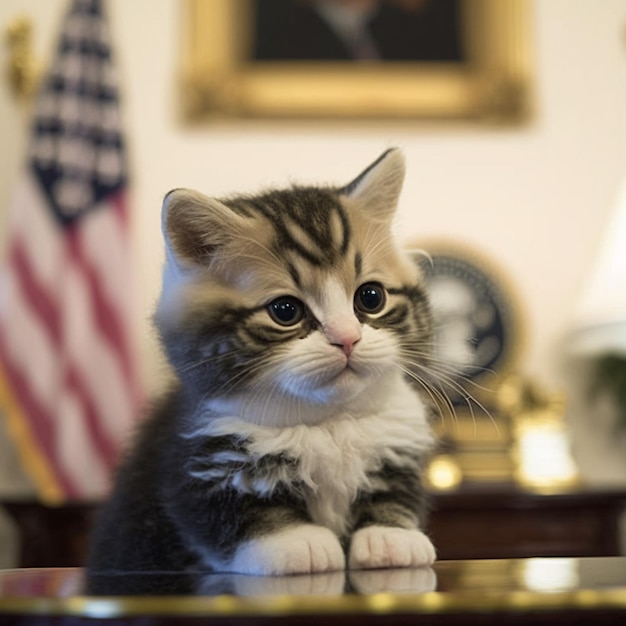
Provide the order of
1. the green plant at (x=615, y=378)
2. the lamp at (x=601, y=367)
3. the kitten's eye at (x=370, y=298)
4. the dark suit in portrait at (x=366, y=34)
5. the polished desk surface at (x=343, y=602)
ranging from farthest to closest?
the dark suit in portrait at (x=366, y=34) → the green plant at (x=615, y=378) → the lamp at (x=601, y=367) → the kitten's eye at (x=370, y=298) → the polished desk surface at (x=343, y=602)

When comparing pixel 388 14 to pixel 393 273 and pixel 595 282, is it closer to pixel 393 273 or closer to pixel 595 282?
pixel 595 282

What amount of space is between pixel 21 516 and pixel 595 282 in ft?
4.61

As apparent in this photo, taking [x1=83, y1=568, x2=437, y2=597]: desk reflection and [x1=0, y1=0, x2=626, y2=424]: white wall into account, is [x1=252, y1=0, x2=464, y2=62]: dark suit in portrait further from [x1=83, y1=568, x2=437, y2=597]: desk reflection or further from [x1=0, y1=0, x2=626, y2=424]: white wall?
[x1=83, y1=568, x2=437, y2=597]: desk reflection

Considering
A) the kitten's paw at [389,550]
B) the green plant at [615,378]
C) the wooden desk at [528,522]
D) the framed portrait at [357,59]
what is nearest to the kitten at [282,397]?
the kitten's paw at [389,550]

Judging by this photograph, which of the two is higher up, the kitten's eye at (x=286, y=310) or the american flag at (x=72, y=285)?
the american flag at (x=72, y=285)

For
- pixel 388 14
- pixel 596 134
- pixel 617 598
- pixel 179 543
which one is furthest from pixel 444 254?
pixel 617 598

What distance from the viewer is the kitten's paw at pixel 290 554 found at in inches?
21.7

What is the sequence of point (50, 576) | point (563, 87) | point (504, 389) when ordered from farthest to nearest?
point (563, 87) → point (504, 389) → point (50, 576)

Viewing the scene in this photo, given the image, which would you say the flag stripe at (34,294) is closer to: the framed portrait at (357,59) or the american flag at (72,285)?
the american flag at (72,285)

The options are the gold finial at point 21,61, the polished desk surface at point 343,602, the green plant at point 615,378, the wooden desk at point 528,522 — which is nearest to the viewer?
the polished desk surface at point 343,602

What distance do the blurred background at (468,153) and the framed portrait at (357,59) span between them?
1.4 inches

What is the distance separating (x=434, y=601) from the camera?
0.37 meters

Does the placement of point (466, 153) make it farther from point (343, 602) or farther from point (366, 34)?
point (343, 602)

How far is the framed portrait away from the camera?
2248 millimetres
